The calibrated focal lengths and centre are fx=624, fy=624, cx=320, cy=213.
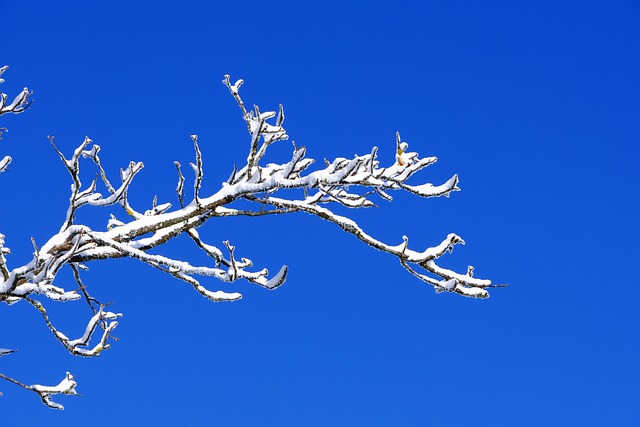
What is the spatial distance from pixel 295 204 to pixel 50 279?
70.3 inches

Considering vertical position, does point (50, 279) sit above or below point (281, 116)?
below

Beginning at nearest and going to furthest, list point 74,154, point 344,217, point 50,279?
point 50,279 → point 74,154 → point 344,217

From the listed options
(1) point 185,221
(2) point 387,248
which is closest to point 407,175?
(2) point 387,248

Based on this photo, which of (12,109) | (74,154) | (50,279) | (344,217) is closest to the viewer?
(50,279)

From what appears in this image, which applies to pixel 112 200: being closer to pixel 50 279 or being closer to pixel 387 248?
pixel 50 279

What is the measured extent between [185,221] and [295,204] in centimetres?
84

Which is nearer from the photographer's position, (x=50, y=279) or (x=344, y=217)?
(x=50, y=279)

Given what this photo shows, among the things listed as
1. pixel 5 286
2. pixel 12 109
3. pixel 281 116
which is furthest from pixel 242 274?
pixel 12 109

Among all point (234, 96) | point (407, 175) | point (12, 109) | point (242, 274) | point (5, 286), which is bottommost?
point (5, 286)

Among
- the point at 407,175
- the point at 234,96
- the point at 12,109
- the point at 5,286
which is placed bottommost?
Result: the point at 5,286

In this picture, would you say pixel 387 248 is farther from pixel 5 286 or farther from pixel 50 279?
pixel 5 286

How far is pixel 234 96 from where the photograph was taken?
489 centimetres

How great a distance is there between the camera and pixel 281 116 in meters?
4.59

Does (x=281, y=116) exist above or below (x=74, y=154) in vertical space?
above
